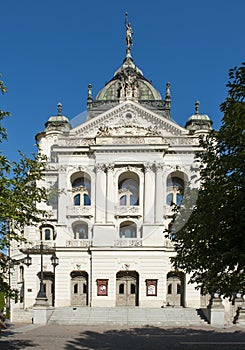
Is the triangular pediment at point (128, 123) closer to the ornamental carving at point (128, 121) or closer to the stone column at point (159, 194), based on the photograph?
the ornamental carving at point (128, 121)

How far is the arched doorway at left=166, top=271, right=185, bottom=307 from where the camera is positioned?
4517cm

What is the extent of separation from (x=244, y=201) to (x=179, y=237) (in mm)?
3693

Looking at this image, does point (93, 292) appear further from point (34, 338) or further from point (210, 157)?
point (210, 157)

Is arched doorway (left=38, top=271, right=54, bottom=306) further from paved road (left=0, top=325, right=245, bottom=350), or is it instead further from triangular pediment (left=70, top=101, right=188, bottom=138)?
triangular pediment (left=70, top=101, right=188, bottom=138)

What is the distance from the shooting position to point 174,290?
45469 millimetres

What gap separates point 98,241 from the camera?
45.1 m

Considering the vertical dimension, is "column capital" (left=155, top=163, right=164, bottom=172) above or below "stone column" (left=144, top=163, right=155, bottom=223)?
above

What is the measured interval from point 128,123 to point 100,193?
8603 mm

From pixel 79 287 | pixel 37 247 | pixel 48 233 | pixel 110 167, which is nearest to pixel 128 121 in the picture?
pixel 110 167

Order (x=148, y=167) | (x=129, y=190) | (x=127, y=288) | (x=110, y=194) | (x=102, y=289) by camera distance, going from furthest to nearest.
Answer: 1. (x=129, y=190)
2. (x=148, y=167)
3. (x=110, y=194)
4. (x=127, y=288)
5. (x=102, y=289)

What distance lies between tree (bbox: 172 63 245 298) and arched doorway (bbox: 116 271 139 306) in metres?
28.8

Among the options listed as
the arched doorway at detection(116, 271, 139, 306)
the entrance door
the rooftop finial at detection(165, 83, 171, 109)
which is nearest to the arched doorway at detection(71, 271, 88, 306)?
the arched doorway at detection(116, 271, 139, 306)

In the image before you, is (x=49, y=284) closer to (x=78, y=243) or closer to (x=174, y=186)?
(x=78, y=243)

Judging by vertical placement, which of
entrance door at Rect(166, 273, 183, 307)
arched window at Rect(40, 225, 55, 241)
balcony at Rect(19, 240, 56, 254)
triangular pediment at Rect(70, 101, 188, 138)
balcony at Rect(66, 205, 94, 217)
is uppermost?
triangular pediment at Rect(70, 101, 188, 138)
